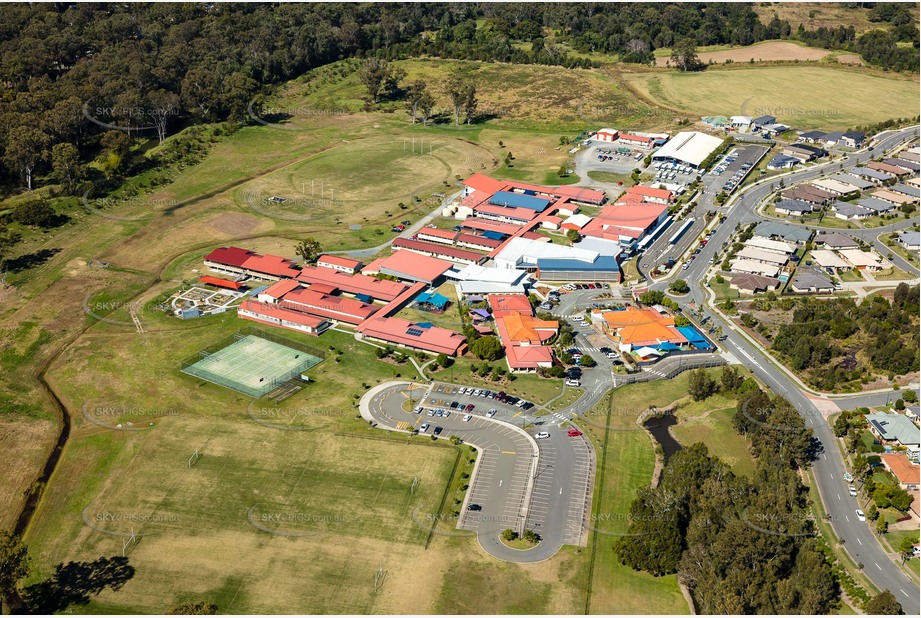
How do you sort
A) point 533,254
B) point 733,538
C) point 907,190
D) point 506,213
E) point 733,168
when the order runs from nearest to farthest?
point 733,538
point 533,254
point 506,213
point 907,190
point 733,168

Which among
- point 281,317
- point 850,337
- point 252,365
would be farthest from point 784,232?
point 252,365

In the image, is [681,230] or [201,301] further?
[681,230]

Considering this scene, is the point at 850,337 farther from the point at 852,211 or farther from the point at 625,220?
the point at 852,211

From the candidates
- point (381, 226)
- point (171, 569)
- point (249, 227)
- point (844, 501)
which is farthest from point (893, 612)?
point (249, 227)

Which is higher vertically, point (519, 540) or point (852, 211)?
point (852, 211)

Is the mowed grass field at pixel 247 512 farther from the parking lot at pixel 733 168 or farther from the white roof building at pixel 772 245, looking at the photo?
the parking lot at pixel 733 168
